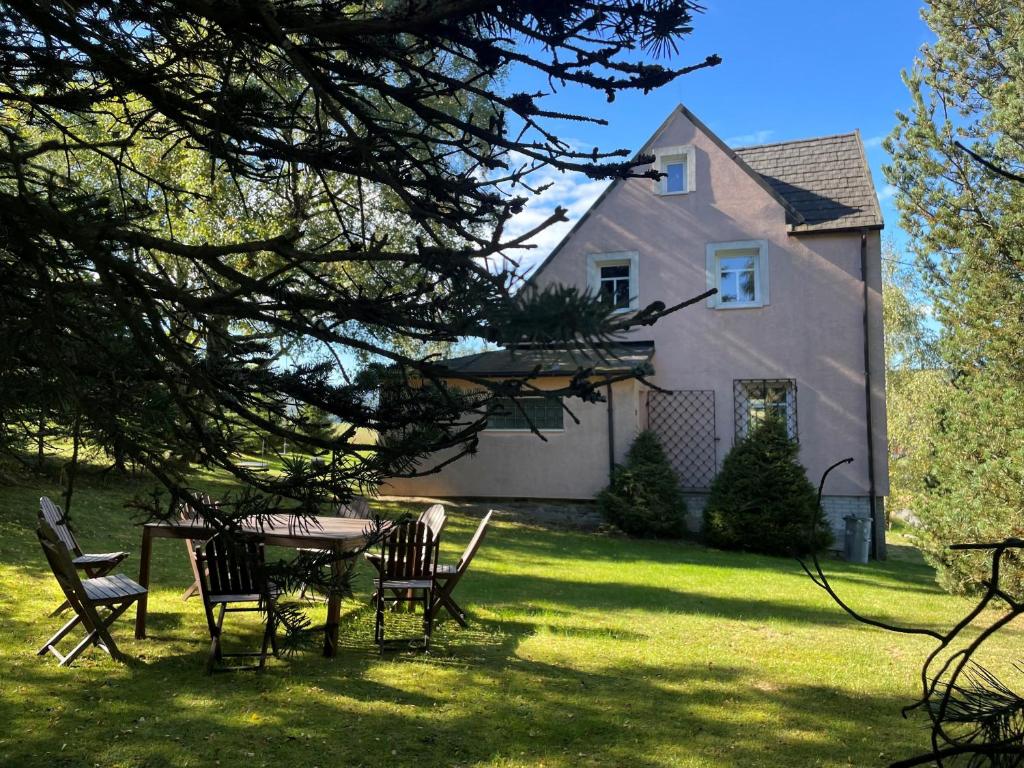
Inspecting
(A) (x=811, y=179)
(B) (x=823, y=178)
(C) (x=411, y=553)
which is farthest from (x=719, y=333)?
(C) (x=411, y=553)

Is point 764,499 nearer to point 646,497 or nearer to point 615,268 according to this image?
point 646,497

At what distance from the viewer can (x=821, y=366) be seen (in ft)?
53.6

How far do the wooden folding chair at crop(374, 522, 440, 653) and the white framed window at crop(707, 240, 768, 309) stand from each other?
1138 cm

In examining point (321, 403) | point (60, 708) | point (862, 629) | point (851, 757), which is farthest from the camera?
point (862, 629)

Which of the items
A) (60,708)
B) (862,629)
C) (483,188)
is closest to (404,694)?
(60,708)

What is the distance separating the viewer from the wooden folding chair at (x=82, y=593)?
543 centimetres

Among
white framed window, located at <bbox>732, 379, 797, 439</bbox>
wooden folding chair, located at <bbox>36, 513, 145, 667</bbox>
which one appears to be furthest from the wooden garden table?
white framed window, located at <bbox>732, 379, 797, 439</bbox>

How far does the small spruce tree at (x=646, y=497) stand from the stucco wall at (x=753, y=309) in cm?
192

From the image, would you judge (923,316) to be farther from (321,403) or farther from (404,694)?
(321,403)

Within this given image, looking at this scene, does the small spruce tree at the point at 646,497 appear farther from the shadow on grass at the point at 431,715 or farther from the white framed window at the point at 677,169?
the shadow on grass at the point at 431,715

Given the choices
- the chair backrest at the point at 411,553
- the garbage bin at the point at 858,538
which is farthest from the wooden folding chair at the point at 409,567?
the garbage bin at the point at 858,538

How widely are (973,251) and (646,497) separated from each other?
7.39 meters

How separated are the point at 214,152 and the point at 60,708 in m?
4.02

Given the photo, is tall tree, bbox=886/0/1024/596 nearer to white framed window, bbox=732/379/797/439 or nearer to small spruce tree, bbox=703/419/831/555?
small spruce tree, bbox=703/419/831/555
